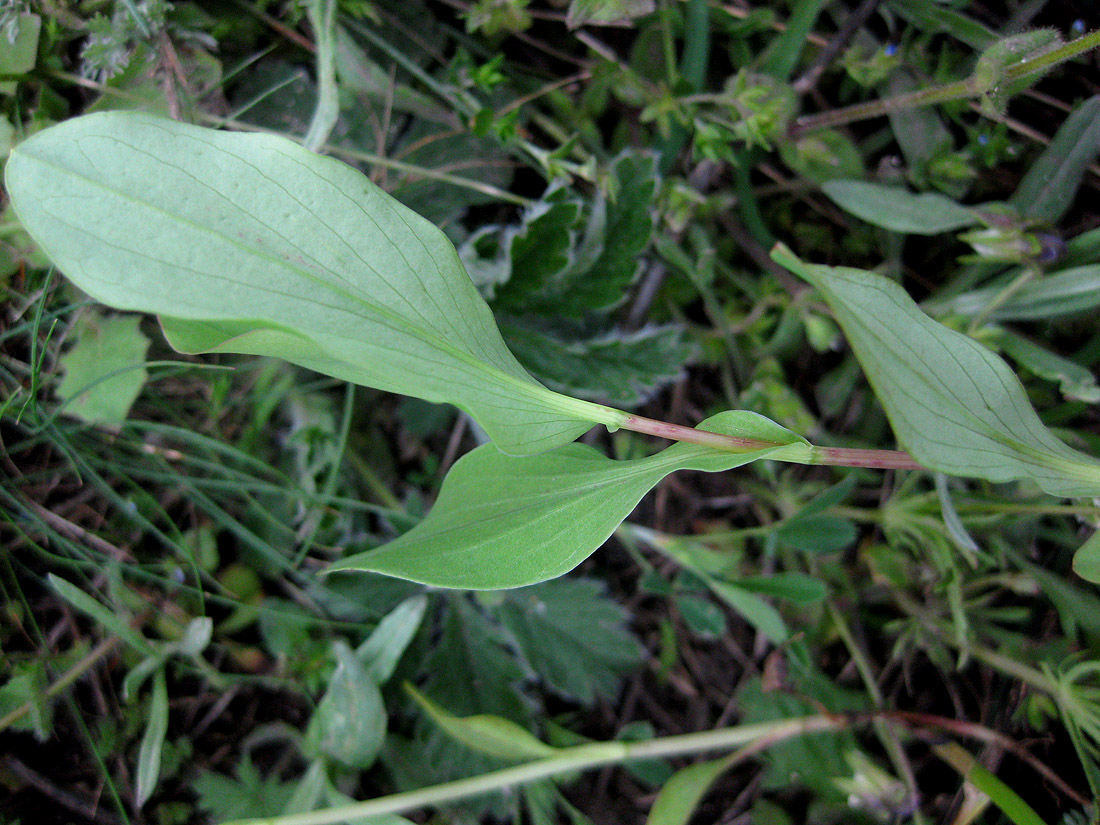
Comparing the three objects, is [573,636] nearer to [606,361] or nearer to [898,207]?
[606,361]

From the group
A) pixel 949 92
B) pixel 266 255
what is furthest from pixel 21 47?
pixel 949 92

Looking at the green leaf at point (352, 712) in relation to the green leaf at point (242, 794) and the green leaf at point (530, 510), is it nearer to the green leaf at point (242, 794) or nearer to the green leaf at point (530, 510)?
the green leaf at point (242, 794)

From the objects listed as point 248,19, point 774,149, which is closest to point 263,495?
point 248,19

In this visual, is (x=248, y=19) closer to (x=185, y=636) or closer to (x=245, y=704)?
(x=185, y=636)

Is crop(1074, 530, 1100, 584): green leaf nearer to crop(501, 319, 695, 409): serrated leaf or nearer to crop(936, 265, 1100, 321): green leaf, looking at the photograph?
crop(936, 265, 1100, 321): green leaf

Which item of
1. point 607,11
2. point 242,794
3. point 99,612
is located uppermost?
point 607,11

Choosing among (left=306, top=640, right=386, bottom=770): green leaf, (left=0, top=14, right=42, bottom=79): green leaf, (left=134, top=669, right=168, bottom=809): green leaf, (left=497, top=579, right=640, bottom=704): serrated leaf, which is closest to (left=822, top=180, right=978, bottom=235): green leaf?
(left=497, top=579, right=640, bottom=704): serrated leaf
